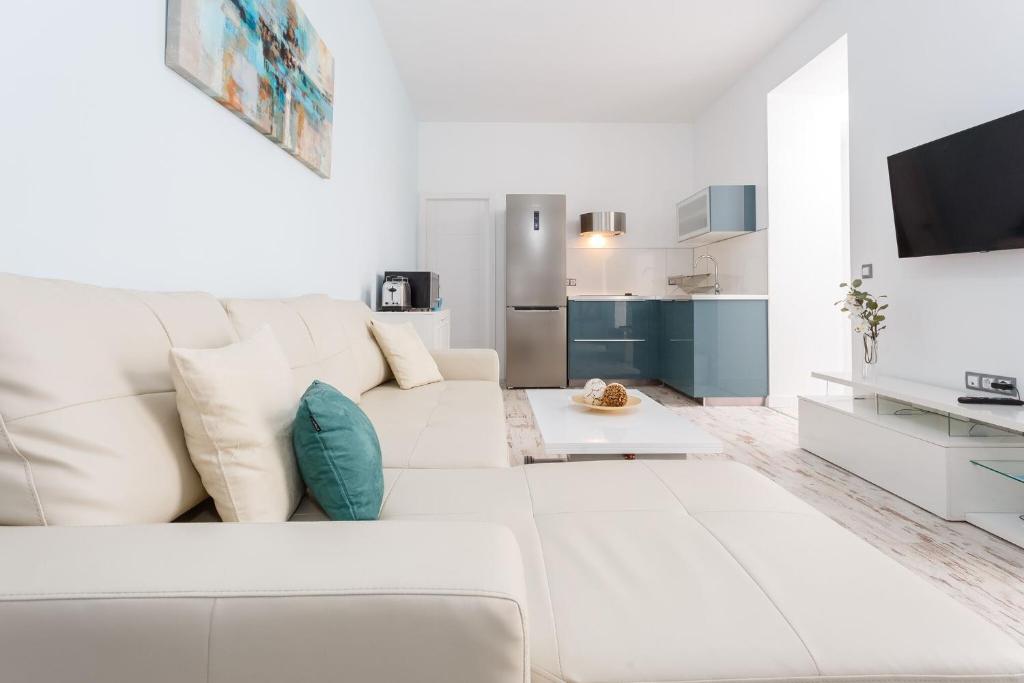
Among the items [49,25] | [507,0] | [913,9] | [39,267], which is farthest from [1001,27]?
[39,267]

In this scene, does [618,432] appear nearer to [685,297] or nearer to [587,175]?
[685,297]

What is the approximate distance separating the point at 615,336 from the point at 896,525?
3.38m

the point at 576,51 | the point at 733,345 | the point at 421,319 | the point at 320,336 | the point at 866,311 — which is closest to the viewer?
the point at 320,336

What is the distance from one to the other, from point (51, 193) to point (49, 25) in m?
0.34

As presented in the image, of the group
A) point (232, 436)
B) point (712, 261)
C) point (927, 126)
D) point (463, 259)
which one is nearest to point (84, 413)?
point (232, 436)

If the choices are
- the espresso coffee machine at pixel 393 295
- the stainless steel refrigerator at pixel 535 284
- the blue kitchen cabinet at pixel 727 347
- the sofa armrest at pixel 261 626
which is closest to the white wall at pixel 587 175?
the stainless steel refrigerator at pixel 535 284

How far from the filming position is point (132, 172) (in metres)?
1.32

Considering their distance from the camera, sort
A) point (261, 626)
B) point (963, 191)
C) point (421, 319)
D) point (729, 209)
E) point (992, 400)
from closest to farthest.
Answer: point (261, 626) < point (992, 400) < point (963, 191) < point (421, 319) < point (729, 209)

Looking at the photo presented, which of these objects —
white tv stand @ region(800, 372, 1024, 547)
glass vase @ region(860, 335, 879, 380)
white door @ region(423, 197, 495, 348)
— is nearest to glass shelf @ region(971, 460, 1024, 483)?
white tv stand @ region(800, 372, 1024, 547)

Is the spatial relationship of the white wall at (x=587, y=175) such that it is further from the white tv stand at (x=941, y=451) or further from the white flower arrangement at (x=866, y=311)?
the white tv stand at (x=941, y=451)

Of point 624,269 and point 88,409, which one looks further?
point 624,269

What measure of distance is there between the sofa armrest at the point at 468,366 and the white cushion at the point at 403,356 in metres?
0.27

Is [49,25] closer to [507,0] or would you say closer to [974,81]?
[507,0]

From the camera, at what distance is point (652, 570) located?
0.83 metres
